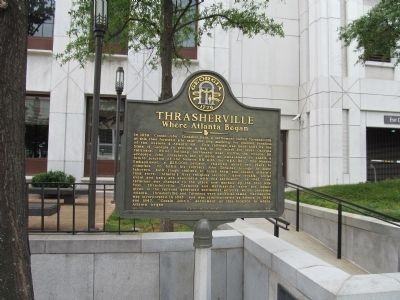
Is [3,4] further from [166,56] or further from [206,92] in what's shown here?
[166,56]

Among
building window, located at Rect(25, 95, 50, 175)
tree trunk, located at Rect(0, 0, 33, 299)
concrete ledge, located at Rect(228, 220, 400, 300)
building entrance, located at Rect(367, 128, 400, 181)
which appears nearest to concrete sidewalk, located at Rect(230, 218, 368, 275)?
concrete ledge, located at Rect(228, 220, 400, 300)

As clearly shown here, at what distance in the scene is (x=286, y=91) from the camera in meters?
19.1

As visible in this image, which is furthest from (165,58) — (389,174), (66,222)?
(389,174)

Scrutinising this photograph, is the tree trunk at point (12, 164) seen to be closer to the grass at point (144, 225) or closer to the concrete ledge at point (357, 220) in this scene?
the grass at point (144, 225)

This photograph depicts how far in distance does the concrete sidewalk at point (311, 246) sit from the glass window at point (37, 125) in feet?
34.8

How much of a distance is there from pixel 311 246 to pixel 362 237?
115 cm

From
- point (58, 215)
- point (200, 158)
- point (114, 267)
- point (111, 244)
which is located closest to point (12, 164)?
point (200, 158)

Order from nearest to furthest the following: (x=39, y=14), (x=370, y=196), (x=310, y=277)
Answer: (x=310, y=277)
(x=370, y=196)
(x=39, y=14)

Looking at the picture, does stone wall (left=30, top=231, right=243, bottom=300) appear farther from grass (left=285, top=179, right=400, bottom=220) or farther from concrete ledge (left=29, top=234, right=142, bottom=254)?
grass (left=285, top=179, right=400, bottom=220)

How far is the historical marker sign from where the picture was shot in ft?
13.4

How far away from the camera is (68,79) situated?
16.6 meters

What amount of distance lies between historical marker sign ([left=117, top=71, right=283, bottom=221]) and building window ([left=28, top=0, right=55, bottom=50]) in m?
14.3

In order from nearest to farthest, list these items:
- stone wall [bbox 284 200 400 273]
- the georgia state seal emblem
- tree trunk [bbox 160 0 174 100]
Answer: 1. the georgia state seal emblem
2. stone wall [bbox 284 200 400 273]
3. tree trunk [bbox 160 0 174 100]

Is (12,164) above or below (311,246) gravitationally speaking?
above
